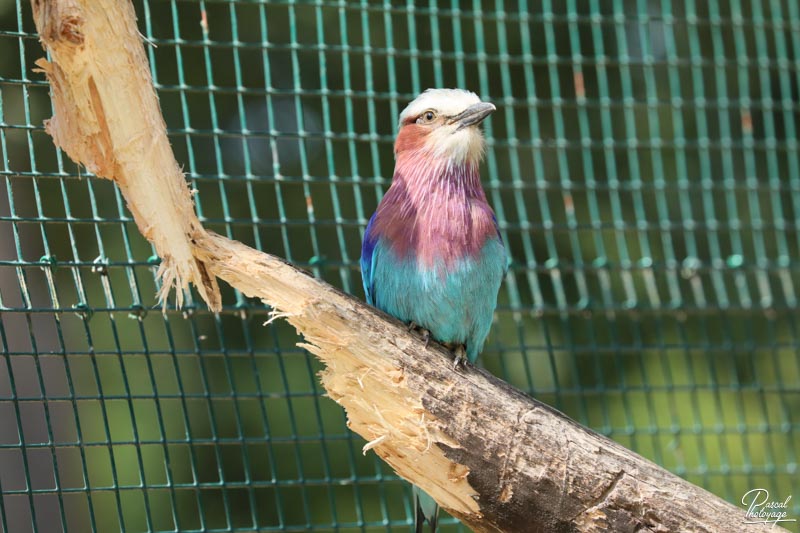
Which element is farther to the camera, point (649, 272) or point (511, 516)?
point (649, 272)

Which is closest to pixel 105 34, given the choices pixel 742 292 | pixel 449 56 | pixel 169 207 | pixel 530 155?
pixel 169 207

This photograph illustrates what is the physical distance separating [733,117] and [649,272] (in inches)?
113

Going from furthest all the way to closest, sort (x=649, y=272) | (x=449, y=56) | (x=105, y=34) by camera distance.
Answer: (x=649, y=272) < (x=449, y=56) < (x=105, y=34)

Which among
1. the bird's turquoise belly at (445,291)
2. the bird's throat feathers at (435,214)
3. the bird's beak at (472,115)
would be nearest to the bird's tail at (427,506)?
the bird's turquoise belly at (445,291)

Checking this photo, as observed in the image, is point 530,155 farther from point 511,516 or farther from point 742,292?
point 511,516

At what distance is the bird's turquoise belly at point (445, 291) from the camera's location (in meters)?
3.36

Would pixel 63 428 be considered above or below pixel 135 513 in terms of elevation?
above

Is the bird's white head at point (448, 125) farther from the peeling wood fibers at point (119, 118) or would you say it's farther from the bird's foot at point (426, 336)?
the peeling wood fibers at point (119, 118)

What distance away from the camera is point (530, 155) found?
23.0 ft

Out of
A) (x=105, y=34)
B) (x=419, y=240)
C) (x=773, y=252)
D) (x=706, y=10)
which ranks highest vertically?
(x=706, y=10)

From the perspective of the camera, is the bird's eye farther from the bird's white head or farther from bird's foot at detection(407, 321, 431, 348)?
bird's foot at detection(407, 321, 431, 348)

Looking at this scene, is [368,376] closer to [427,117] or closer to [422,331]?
[422,331]

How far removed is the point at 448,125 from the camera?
11.9ft

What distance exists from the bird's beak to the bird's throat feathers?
0.47 ft
